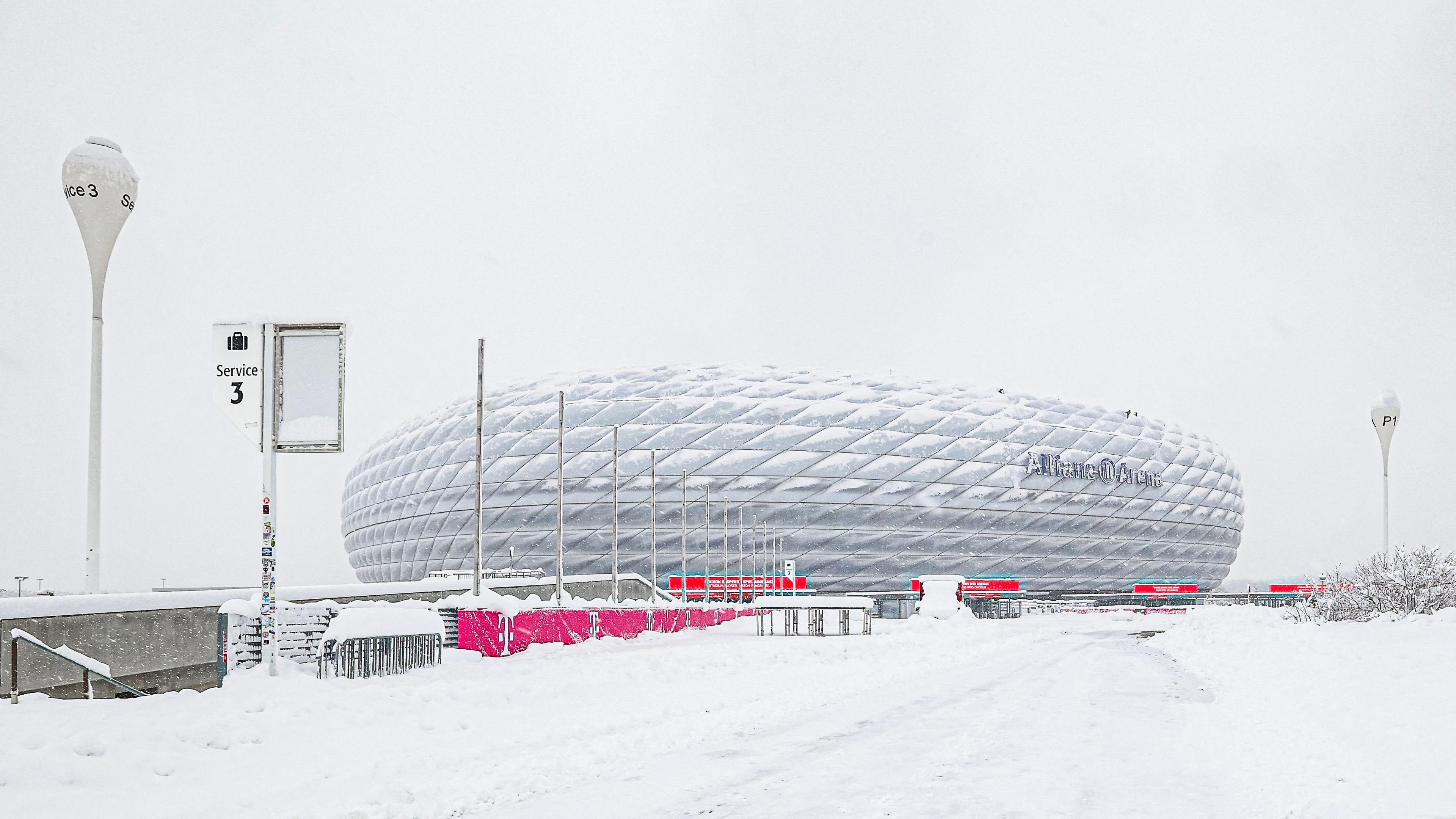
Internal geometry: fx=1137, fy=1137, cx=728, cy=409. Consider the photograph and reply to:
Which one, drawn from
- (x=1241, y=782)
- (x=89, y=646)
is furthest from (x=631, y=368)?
(x=1241, y=782)

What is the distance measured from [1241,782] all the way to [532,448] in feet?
272

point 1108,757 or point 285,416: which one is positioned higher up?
point 285,416

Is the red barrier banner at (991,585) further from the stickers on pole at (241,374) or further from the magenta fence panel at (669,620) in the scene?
the stickers on pole at (241,374)

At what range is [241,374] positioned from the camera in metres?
14.2

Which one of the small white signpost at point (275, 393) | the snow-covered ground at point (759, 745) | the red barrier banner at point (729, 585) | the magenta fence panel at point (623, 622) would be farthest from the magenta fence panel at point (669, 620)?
the red barrier banner at point (729, 585)

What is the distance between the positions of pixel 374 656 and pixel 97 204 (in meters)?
12.2

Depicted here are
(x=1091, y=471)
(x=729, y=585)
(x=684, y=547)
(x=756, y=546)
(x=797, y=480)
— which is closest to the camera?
(x=684, y=547)

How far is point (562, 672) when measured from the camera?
17984 millimetres

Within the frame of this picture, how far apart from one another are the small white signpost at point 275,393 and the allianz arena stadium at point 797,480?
6897 centimetres

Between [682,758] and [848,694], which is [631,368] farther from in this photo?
[682,758]

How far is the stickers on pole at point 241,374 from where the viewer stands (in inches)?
558

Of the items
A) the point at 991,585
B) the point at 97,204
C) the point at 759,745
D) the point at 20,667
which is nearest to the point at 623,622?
the point at 97,204

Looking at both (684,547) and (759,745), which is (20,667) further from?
(684,547)

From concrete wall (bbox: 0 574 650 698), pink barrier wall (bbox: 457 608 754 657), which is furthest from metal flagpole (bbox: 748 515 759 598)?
concrete wall (bbox: 0 574 650 698)
